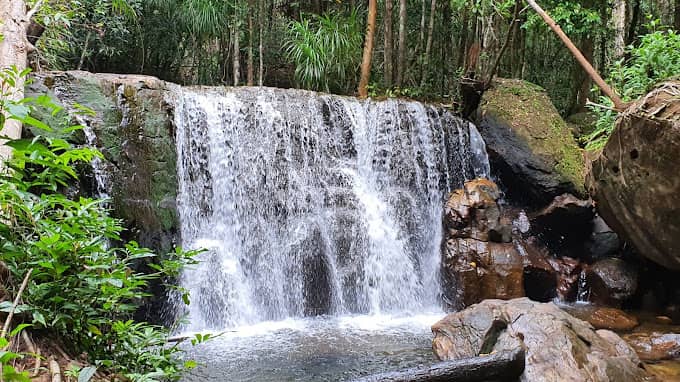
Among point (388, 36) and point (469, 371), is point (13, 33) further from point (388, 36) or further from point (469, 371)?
point (388, 36)

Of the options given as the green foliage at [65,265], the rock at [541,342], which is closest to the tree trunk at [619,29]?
the rock at [541,342]

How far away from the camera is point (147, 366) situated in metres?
2.05

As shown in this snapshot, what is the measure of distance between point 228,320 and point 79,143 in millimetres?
2754

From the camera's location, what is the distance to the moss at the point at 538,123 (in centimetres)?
805

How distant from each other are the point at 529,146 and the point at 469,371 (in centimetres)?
582

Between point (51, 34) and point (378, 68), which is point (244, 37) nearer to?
point (378, 68)

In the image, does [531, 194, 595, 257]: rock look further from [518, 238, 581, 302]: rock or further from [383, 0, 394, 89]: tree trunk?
[383, 0, 394, 89]: tree trunk

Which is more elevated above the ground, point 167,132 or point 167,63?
A: point 167,63

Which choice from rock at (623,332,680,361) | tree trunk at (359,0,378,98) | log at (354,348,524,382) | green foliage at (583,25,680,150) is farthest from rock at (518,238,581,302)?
tree trunk at (359,0,378,98)

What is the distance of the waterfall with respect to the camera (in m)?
6.74

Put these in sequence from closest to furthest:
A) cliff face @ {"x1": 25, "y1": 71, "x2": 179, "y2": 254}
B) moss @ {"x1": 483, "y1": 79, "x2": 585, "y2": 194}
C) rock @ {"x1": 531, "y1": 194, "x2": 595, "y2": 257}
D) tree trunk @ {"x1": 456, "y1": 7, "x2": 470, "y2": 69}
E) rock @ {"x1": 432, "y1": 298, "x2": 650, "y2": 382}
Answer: rock @ {"x1": 432, "y1": 298, "x2": 650, "y2": 382} < cliff face @ {"x1": 25, "y1": 71, "x2": 179, "y2": 254} < rock @ {"x1": 531, "y1": 194, "x2": 595, "y2": 257} < moss @ {"x1": 483, "y1": 79, "x2": 585, "y2": 194} < tree trunk @ {"x1": 456, "y1": 7, "x2": 470, "y2": 69}

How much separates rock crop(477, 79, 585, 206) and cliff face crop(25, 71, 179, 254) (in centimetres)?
533

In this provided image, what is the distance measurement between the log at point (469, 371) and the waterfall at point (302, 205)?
11.3ft

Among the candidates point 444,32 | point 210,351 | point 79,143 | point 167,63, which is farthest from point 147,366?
point 444,32
